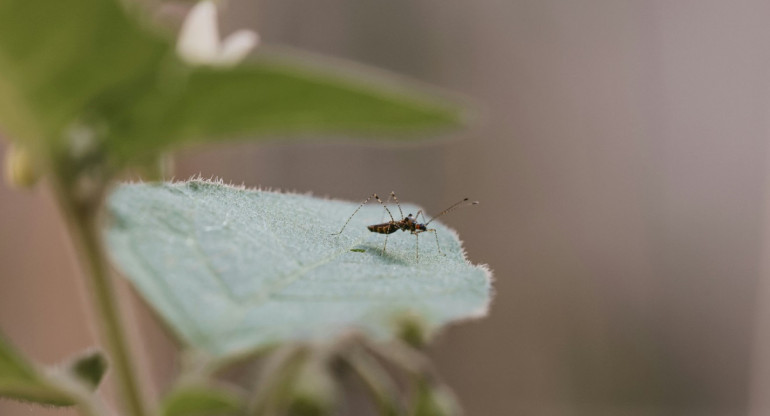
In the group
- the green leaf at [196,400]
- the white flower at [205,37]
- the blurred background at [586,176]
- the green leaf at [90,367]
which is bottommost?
the green leaf at [196,400]

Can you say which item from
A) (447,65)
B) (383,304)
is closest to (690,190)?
(447,65)

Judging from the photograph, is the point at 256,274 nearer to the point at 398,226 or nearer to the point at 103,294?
the point at 103,294

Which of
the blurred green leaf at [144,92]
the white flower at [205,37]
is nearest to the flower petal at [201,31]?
the white flower at [205,37]

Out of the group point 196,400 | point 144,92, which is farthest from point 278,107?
point 196,400

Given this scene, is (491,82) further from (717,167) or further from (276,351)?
(276,351)

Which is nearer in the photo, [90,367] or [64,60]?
[64,60]

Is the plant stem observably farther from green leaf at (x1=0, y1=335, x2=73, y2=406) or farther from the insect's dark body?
the insect's dark body

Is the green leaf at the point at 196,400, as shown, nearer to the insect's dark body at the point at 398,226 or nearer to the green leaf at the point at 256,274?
the green leaf at the point at 256,274

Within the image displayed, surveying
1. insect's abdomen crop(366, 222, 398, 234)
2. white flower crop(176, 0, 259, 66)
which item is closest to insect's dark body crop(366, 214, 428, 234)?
insect's abdomen crop(366, 222, 398, 234)
